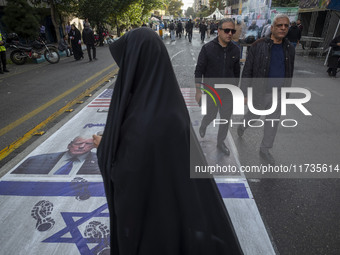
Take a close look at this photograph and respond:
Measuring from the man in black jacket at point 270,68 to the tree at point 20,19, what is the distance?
13797 millimetres

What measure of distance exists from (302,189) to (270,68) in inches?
70.7

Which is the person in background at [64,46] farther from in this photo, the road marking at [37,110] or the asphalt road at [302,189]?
the asphalt road at [302,189]

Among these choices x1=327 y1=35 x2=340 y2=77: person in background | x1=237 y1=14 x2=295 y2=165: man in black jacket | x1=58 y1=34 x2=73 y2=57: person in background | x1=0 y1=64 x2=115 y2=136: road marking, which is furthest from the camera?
x1=58 y1=34 x2=73 y2=57: person in background

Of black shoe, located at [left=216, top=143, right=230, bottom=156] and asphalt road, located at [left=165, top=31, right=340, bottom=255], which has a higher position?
black shoe, located at [left=216, top=143, right=230, bottom=156]

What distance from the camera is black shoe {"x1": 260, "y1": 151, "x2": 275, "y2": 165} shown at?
391cm

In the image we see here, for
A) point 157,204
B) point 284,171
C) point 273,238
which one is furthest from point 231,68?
point 157,204

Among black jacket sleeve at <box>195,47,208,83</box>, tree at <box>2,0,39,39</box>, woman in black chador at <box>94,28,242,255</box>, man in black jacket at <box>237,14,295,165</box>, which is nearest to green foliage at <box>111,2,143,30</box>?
tree at <box>2,0,39,39</box>

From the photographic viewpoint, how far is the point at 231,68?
155 inches

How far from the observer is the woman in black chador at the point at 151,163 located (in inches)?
48.7

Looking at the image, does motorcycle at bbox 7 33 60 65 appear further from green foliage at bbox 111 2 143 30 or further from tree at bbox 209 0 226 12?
tree at bbox 209 0 226 12

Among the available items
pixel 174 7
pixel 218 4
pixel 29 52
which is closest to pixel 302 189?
pixel 29 52

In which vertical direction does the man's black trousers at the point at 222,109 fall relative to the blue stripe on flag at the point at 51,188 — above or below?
above

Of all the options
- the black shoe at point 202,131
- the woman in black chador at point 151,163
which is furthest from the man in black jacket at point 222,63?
the woman in black chador at point 151,163

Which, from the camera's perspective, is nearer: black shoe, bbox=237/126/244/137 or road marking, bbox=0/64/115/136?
black shoe, bbox=237/126/244/137
